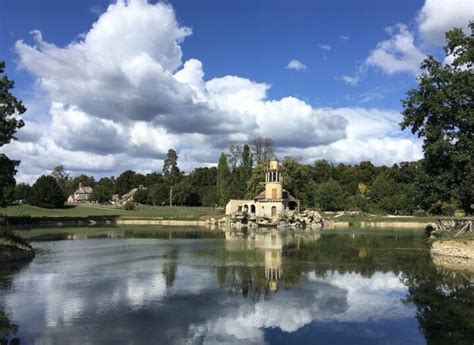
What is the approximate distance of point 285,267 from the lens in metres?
25.5

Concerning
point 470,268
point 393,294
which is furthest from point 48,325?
point 470,268

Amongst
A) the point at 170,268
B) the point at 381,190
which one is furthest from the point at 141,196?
the point at 170,268

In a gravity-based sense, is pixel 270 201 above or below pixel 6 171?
below

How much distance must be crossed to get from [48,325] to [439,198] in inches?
1293

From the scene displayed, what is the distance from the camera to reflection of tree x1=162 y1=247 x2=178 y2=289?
21088 mm

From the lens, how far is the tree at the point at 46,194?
312 feet

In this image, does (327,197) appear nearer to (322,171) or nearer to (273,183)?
(273,183)

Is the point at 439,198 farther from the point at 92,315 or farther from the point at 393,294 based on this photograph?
the point at 92,315

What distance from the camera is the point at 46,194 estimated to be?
314ft

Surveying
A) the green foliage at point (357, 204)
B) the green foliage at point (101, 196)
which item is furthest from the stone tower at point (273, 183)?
the green foliage at point (101, 196)

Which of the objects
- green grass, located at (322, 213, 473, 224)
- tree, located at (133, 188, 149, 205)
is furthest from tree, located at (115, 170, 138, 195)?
green grass, located at (322, 213, 473, 224)

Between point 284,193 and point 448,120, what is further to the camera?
point 284,193

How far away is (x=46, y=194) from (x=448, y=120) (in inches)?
3198

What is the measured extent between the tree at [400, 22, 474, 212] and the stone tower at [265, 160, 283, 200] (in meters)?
46.8
